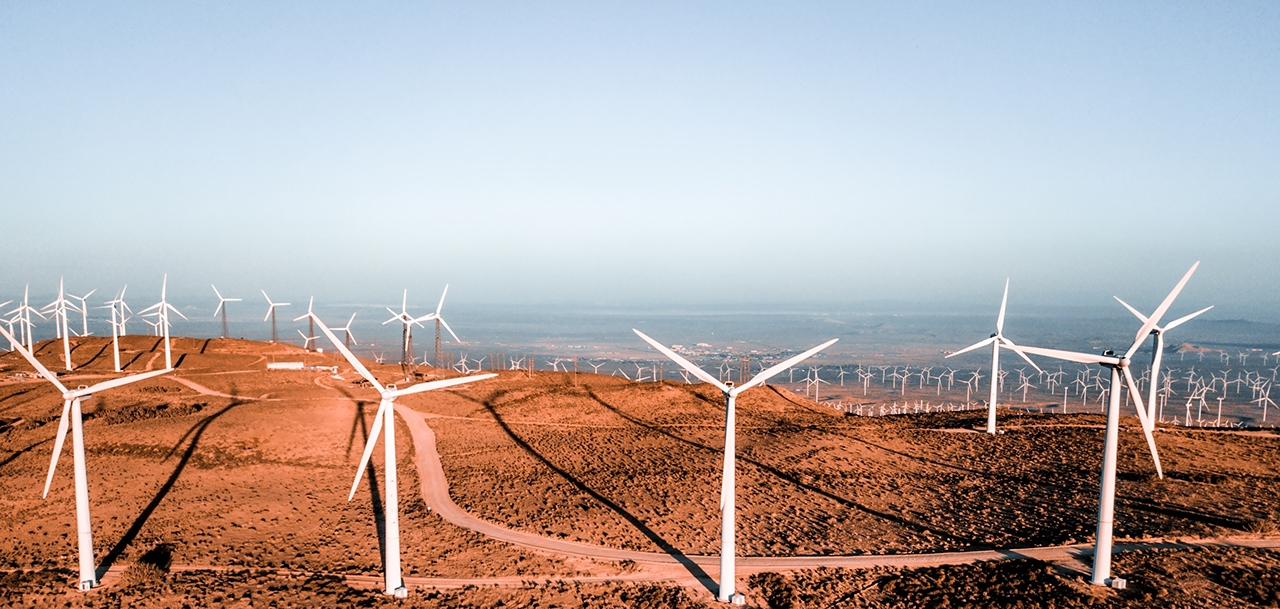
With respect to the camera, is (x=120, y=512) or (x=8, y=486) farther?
(x=8, y=486)

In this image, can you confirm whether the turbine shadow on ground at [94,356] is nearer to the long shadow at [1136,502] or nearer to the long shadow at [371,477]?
the long shadow at [371,477]

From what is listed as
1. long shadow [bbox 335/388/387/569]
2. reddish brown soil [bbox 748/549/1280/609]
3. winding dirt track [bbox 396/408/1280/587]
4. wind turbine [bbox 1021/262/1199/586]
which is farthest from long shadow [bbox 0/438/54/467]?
wind turbine [bbox 1021/262/1199/586]

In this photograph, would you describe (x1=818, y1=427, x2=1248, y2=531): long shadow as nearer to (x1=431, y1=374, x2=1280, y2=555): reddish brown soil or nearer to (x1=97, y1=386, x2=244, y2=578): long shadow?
(x1=431, y1=374, x2=1280, y2=555): reddish brown soil

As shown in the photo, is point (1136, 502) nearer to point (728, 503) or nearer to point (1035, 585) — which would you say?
point (1035, 585)

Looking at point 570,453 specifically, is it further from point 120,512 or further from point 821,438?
point 120,512

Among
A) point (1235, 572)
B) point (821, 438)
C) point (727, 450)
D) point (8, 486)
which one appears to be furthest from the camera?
point (821, 438)

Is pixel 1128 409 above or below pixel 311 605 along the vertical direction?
below

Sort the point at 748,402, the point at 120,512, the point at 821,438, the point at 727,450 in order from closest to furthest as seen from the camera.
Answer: the point at 727,450
the point at 120,512
the point at 821,438
the point at 748,402

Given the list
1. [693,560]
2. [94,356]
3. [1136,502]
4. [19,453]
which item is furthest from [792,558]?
[94,356]

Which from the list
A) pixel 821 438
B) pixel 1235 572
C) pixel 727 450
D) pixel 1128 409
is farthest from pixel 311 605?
pixel 1128 409
